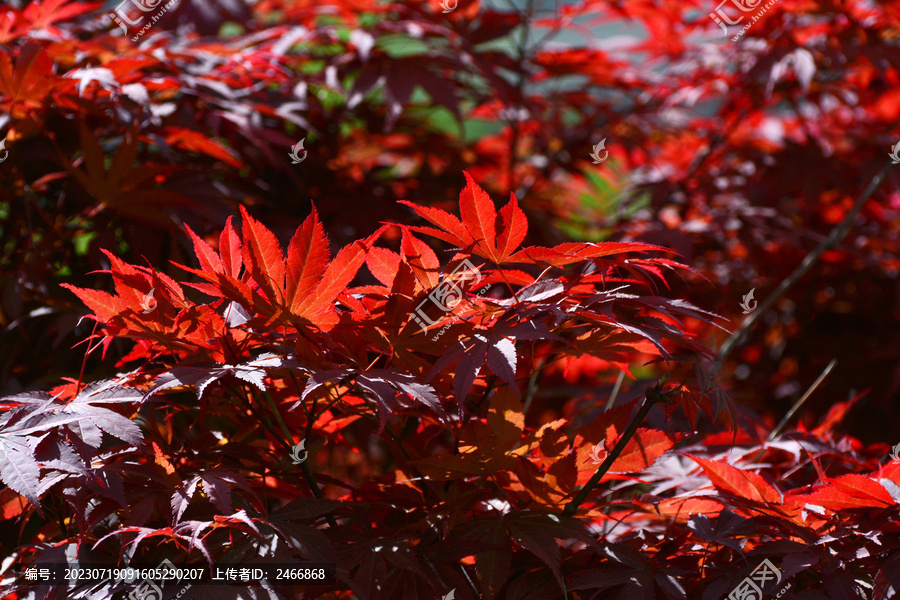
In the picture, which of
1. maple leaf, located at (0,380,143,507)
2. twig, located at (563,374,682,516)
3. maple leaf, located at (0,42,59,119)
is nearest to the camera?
maple leaf, located at (0,380,143,507)

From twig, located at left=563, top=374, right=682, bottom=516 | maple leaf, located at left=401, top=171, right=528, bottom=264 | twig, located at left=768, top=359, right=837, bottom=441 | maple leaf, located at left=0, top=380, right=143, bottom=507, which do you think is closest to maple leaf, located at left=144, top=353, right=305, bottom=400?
maple leaf, located at left=0, top=380, right=143, bottom=507

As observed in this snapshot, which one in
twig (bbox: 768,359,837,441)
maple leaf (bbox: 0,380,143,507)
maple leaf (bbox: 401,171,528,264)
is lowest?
twig (bbox: 768,359,837,441)

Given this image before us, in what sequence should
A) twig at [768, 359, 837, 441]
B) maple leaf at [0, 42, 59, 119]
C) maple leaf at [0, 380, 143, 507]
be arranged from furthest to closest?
maple leaf at [0, 42, 59, 119]
twig at [768, 359, 837, 441]
maple leaf at [0, 380, 143, 507]

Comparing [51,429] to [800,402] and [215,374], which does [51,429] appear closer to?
[215,374]

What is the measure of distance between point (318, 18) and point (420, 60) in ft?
1.93

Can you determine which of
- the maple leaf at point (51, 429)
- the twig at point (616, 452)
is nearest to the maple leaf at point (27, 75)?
the maple leaf at point (51, 429)

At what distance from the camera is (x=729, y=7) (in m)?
1.74

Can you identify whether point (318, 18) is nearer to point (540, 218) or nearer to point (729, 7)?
point (540, 218)

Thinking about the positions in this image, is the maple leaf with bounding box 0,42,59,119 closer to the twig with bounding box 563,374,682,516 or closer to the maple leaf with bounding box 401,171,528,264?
the maple leaf with bounding box 401,171,528,264

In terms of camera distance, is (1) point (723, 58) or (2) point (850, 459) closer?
(2) point (850, 459)

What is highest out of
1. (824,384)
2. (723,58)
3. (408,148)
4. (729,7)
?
(729,7)

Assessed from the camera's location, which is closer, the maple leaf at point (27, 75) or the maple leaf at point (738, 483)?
the maple leaf at point (738, 483)

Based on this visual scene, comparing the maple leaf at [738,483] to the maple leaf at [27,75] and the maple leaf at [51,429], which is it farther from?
the maple leaf at [27,75]

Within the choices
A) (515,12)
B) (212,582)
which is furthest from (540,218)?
(212,582)
